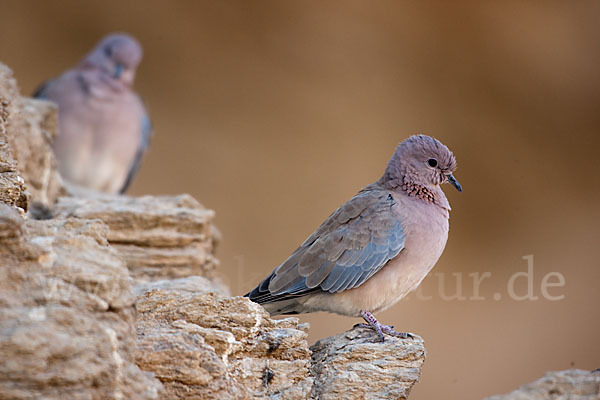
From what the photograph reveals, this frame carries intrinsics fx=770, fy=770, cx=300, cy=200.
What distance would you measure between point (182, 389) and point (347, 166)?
7824mm

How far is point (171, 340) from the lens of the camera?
295 cm

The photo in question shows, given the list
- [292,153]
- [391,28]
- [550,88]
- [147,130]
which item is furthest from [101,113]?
[550,88]

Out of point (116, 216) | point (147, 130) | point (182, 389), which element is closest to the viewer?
point (182, 389)

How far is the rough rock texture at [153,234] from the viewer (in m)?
4.87

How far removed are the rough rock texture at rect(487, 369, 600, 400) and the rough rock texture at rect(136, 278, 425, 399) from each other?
0.67 meters

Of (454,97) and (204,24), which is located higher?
(204,24)

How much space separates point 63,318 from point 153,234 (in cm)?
250

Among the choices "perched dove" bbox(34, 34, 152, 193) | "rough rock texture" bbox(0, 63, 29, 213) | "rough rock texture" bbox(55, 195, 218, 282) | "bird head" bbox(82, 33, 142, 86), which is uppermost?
"bird head" bbox(82, 33, 142, 86)

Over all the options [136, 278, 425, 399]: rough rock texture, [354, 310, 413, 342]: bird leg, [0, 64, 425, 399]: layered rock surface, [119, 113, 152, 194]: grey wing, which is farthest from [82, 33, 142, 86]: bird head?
[136, 278, 425, 399]: rough rock texture

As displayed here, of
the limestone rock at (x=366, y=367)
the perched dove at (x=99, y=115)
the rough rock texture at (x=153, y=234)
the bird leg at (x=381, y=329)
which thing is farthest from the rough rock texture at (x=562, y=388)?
the perched dove at (x=99, y=115)

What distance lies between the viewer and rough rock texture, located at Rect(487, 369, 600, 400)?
9.34ft

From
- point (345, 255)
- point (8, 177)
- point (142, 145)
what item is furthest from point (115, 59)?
point (8, 177)

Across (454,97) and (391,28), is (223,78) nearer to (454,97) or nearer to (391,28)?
(391,28)

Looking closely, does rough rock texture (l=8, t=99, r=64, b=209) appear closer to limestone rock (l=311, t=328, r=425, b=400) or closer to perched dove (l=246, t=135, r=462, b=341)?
perched dove (l=246, t=135, r=462, b=341)
